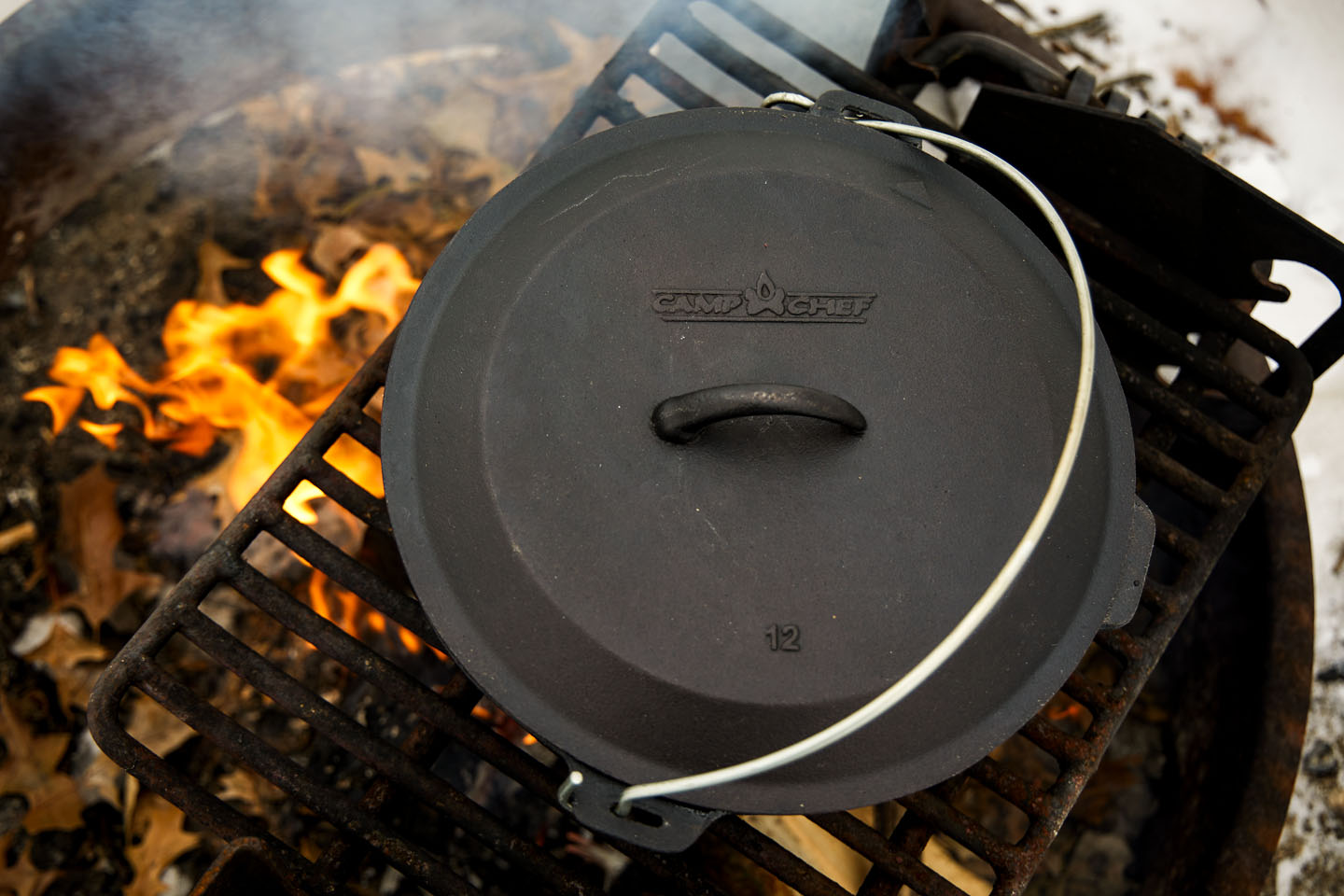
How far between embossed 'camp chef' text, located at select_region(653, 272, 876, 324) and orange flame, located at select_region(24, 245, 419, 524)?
109cm

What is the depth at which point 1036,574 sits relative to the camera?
105cm

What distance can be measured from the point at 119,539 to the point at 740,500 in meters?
1.54

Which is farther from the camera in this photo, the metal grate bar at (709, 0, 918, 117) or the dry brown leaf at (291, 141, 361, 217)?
the dry brown leaf at (291, 141, 361, 217)

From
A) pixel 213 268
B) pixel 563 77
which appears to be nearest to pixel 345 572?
pixel 213 268

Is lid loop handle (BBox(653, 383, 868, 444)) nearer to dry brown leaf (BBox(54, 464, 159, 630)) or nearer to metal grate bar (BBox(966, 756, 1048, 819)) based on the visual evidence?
metal grate bar (BBox(966, 756, 1048, 819))

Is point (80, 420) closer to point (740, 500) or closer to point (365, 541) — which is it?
point (365, 541)

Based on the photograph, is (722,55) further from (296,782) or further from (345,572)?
(296,782)

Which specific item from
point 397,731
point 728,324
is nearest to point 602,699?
point 728,324

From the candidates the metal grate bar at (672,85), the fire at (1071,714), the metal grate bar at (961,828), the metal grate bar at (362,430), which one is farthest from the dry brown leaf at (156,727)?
the fire at (1071,714)

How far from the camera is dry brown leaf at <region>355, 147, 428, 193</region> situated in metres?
2.21

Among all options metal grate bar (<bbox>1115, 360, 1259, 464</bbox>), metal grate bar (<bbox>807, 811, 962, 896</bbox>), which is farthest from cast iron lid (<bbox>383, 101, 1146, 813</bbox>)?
metal grate bar (<bbox>1115, 360, 1259, 464</bbox>)

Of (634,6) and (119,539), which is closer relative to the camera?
(119,539)

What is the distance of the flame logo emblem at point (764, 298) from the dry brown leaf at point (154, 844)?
1486mm

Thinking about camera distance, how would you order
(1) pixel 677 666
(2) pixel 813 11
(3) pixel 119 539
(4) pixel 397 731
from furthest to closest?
(2) pixel 813 11 → (3) pixel 119 539 → (4) pixel 397 731 → (1) pixel 677 666
